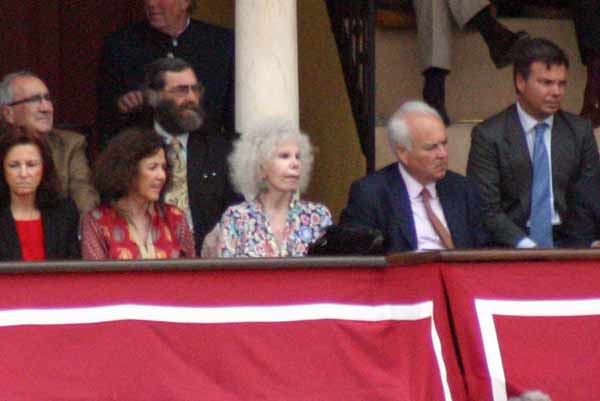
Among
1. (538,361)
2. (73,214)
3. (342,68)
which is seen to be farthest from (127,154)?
(342,68)

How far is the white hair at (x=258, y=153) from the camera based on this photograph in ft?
35.9

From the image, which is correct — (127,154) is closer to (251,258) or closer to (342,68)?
(251,258)

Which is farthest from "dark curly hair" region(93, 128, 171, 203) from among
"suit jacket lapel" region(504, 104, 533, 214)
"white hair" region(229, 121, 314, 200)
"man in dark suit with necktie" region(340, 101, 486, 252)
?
"suit jacket lapel" region(504, 104, 533, 214)

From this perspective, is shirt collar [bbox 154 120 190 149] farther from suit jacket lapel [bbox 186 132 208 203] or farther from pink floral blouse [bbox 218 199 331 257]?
pink floral blouse [bbox 218 199 331 257]

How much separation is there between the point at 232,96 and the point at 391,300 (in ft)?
10.0

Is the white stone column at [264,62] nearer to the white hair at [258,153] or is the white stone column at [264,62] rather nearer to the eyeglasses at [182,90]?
the eyeglasses at [182,90]

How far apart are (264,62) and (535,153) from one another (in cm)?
151

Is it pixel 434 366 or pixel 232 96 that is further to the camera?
pixel 232 96

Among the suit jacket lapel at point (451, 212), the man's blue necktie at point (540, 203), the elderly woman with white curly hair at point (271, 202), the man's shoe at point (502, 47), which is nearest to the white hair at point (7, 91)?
the elderly woman with white curly hair at point (271, 202)

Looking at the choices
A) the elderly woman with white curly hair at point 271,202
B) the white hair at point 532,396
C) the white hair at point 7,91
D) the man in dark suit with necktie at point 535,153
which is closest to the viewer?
the white hair at point 532,396

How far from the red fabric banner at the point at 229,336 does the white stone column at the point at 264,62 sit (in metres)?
2.74

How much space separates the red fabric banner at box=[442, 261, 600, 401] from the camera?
959 cm

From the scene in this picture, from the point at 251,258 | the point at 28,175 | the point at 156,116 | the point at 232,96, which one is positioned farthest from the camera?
the point at 232,96

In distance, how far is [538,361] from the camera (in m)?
9.68
